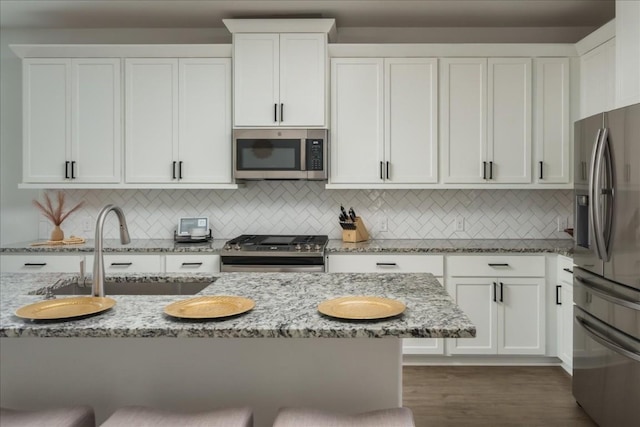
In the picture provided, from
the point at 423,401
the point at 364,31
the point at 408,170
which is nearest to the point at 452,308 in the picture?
the point at 423,401

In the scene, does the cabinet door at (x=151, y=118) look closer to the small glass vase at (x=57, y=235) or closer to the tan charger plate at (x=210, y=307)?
the small glass vase at (x=57, y=235)

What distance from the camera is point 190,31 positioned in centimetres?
406

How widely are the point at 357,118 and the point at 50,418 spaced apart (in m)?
2.83

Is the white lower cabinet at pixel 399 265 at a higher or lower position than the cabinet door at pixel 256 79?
lower

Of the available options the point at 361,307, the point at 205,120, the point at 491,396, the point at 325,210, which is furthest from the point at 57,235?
the point at 491,396

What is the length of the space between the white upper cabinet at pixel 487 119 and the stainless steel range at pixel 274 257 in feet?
3.93

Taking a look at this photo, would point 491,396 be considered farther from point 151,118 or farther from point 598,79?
point 151,118

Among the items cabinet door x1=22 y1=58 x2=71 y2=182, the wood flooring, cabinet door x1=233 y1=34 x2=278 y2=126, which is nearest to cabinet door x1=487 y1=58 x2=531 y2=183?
the wood flooring

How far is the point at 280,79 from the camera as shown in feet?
11.8

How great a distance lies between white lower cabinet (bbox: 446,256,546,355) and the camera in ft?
11.2

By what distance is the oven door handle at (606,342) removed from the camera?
2.14 meters

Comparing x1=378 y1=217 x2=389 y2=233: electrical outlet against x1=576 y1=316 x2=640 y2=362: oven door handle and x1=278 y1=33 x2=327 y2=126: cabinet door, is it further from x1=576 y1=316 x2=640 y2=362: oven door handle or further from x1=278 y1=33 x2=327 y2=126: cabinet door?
Result: x1=576 y1=316 x2=640 y2=362: oven door handle

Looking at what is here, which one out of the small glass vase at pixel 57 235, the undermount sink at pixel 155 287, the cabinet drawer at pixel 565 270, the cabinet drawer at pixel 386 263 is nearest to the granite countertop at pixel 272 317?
the undermount sink at pixel 155 287

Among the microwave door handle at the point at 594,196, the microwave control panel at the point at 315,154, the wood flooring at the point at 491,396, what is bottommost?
the wood flooring at the point at 491,396
